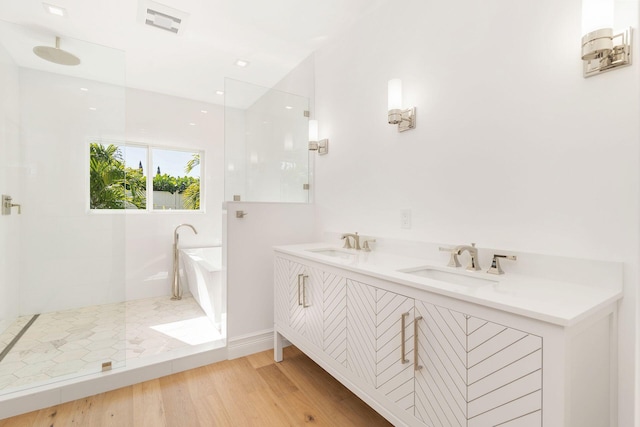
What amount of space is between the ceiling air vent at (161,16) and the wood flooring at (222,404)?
2.61m

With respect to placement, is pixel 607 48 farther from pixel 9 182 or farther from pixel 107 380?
pixel 9 182

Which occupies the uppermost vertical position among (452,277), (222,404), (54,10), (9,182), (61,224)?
(54,10)

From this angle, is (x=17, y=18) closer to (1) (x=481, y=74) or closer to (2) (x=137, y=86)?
(2) (x=137, y=86)

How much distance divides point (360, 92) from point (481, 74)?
92cm

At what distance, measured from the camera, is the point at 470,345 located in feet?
3.16

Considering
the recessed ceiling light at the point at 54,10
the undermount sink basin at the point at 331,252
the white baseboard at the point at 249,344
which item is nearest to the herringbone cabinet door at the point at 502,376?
the undermount sink basin at the point at 331,252

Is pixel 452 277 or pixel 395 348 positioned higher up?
pixel 452 277

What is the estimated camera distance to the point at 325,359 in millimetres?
1678

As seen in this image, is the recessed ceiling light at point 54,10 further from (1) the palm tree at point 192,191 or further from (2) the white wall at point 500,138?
(2) the white wall at point 500,138

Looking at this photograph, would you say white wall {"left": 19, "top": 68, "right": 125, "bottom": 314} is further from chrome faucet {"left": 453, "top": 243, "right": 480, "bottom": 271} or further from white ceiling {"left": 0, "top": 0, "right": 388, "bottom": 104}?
chrome faucet {"left": 453, "top": 243, "right": 480, "bottom": 271}

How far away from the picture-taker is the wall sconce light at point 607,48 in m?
1.00

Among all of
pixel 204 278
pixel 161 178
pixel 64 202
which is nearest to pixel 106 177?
pixel 64 202

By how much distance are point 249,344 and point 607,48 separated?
256 centimetres

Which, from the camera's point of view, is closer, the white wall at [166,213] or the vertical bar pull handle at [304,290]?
the vertical bar pull handle at [304,290]
